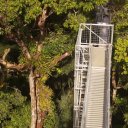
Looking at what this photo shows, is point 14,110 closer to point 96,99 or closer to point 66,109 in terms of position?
point 66,109

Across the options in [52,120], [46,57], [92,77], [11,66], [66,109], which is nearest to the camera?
[92,77]

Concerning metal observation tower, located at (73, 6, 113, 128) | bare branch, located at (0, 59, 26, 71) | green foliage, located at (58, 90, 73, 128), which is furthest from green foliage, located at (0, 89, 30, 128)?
metal observation tower, located at (73, 6, 113, 128)

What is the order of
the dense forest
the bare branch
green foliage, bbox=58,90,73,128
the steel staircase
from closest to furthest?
the steel staircase → the dense forest → the bare branch → green foliage, bbox=58,90,73,128

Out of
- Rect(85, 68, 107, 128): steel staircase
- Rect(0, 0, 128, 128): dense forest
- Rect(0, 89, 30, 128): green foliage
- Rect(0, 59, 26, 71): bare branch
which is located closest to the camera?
Rect(85, 68, 107, 128): steel staircase

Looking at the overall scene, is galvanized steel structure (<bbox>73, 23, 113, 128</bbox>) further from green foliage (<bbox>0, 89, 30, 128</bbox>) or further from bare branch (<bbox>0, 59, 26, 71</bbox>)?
green foliage (<bbox>0, 89, 30, 128</bbox>)

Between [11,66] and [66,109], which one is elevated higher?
[11,66]

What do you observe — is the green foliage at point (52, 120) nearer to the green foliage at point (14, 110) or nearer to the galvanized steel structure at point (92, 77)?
the green foliage at point (14, 110)

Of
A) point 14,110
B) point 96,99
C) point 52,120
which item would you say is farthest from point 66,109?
point 96,99
